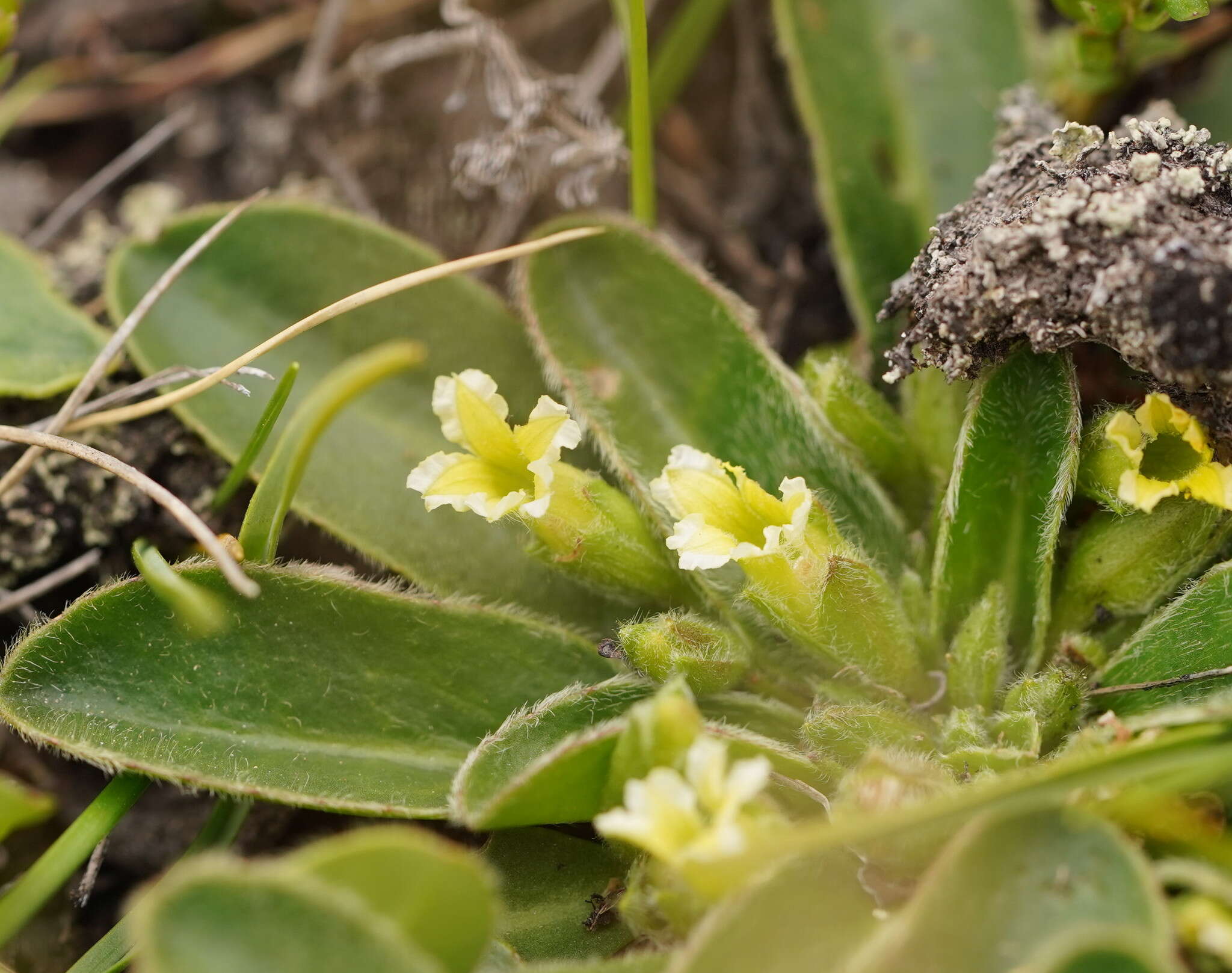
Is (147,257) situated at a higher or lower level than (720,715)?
higher

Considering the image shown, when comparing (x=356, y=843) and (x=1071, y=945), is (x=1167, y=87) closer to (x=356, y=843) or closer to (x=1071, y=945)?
(x=1071, y=945)

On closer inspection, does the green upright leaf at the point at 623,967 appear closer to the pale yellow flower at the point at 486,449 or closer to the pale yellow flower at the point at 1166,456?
the pale yellow flower at the point at 486,449

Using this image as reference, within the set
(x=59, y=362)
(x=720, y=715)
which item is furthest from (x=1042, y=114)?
(x=59, y=362)

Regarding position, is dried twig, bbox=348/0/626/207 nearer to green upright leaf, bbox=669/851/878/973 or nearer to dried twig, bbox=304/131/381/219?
dried twig, bbox=304/131/381/219

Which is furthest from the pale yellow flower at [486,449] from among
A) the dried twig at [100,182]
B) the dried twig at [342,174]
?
the dried twig at [100,182]

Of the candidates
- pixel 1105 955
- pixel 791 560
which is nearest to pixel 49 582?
pixel 791 560

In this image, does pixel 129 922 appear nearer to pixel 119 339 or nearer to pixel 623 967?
pixel 623 967
